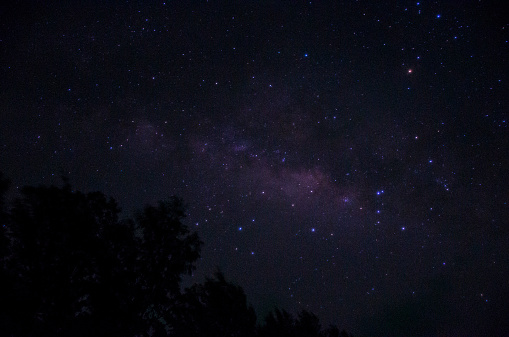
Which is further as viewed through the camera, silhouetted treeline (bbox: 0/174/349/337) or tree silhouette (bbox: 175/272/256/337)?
tree silhouette (bbox: 175/272/256/337)

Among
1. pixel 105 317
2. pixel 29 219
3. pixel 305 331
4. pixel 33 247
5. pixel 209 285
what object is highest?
pixel 29 219

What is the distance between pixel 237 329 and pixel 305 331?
30.7 ft

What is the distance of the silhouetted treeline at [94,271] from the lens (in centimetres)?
809

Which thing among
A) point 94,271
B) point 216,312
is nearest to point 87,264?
point 94,271

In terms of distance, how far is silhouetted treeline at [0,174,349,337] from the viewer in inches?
318

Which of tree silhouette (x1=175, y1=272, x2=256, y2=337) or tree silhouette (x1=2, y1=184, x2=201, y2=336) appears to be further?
tree silhouette (x1=175, y1=272, x2=256, y2=337)

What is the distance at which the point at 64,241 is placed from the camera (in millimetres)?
9141

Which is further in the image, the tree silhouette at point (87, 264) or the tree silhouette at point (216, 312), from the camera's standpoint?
the tree silhouette at point (216, 312)

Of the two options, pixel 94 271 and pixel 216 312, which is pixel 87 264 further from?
pixel 216 312

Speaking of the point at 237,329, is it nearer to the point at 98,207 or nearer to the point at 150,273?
the point at 150,273

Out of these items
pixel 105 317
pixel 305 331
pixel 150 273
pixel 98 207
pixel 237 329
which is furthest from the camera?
pixel 305 331

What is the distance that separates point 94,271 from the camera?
32.7 feet

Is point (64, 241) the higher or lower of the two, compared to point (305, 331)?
higher

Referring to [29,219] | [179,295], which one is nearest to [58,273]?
[29,219]
